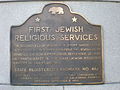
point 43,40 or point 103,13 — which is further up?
point 103,13

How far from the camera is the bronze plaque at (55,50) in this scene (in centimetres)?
700

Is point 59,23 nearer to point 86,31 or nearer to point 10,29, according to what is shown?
point 86,31

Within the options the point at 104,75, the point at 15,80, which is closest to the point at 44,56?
the point at 15,80

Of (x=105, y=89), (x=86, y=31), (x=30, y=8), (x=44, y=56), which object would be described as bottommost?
(x=105, y=89)

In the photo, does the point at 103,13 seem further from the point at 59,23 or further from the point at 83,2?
the point at 59,23

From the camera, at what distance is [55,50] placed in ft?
23.0

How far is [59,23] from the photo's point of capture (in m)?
7.04

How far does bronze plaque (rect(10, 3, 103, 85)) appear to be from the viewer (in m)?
7.00

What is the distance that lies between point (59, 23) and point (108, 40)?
1.07 m

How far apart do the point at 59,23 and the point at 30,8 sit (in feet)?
2.20

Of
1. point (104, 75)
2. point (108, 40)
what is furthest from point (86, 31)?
point (104, 75)

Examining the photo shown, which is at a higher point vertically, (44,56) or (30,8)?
(30,8)

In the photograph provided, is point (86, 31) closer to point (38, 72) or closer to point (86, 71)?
point (86, 71)

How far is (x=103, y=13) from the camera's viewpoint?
7137 mm
